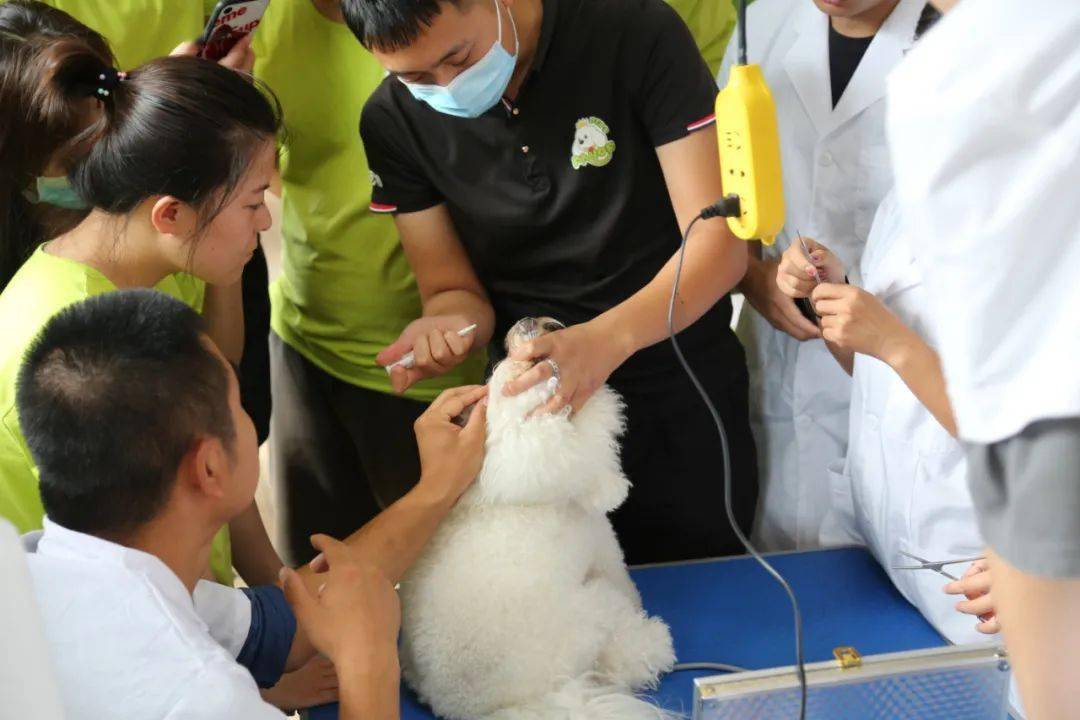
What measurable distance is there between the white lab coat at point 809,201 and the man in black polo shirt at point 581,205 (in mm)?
103

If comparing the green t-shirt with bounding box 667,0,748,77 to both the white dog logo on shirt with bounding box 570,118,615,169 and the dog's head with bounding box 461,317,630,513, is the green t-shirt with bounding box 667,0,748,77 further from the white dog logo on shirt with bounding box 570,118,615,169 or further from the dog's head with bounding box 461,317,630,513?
the dog's head with bounding box 461,317,630,513

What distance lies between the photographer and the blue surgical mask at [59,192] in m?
1.24

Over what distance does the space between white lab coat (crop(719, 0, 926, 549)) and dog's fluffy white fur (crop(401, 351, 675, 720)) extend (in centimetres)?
54

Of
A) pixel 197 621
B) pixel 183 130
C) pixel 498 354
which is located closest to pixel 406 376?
pixel 498 354

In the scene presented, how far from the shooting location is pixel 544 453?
3.64 ft

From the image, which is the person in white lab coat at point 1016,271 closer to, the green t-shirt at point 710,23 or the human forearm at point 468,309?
the human forearm at point 468,309

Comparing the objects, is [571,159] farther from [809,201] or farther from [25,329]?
[25,329]

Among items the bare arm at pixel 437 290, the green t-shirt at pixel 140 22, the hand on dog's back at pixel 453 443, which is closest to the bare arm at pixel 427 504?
the hand on dog's back at pixel 453 443

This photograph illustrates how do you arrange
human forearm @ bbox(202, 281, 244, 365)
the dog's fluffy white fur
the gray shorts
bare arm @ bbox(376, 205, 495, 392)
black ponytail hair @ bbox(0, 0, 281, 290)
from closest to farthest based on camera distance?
the gray shorts
the dog's fluffy white fur
black ponytail hair @ bbox(0, 0, 281, 290)
bare arm @ bbox(376, 205, 495, 392)
human forearm @ bbox(202, 281, 244, 365)

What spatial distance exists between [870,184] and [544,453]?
→ 701mm

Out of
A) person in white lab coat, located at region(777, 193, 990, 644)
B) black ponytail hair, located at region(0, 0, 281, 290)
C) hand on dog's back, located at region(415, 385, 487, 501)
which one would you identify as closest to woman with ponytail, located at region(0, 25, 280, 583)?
black ponytail hair, located at region(0, 0, 281, 290)

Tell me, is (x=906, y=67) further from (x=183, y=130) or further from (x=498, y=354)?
(x=498, y=354)

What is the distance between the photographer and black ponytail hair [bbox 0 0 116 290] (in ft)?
3.99

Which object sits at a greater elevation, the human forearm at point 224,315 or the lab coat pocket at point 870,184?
the lab coat pocket at point 870,184
